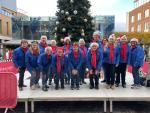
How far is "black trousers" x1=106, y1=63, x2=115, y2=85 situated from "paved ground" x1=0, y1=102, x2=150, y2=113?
74 cm

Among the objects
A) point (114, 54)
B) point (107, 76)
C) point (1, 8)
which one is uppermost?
point (1, 8)

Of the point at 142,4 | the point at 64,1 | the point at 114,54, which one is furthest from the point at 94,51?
the point at 142,4

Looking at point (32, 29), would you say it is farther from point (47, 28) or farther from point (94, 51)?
point (94, 51)

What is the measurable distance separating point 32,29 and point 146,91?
48977 millimetres

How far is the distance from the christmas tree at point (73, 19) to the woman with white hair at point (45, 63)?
660cm

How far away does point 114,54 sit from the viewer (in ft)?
31.3

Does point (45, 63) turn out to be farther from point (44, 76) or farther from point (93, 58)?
point (93, 58)

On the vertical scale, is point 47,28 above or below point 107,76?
above

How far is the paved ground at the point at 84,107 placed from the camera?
8.54 meters

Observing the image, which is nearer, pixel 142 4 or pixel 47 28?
pixel 47 28

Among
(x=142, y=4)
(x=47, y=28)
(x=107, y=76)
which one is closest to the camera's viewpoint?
(x=107, y=76)

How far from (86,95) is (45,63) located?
5.67 ft

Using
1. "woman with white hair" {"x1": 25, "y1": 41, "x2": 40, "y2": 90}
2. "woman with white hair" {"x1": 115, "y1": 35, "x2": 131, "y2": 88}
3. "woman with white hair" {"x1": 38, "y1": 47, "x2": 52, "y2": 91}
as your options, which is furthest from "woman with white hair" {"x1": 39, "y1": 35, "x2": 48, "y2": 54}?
"woman with white hair" {"x1": 115, "y1": 35, "x2": 131, "y2": 88}

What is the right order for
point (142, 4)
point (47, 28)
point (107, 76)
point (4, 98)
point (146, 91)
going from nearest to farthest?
1. point (4, 98)
2. point (146, 91)
3. point (107, 76)
4. point (47, 28)
5. point (142, 4)
